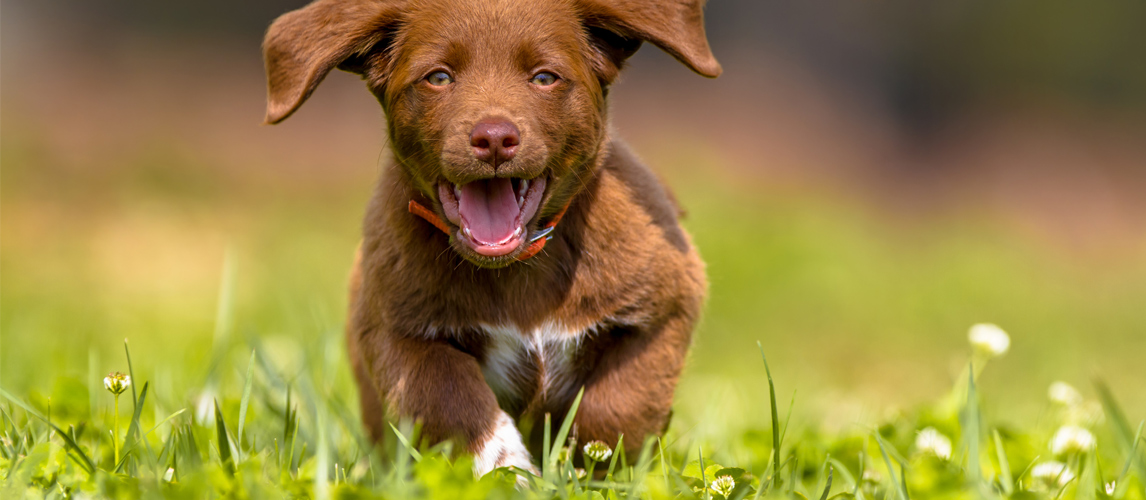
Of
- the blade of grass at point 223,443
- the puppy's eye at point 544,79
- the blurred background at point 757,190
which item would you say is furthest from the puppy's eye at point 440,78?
the blurred background at point 757,190

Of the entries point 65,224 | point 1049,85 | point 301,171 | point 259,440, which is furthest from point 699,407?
point 1049,85

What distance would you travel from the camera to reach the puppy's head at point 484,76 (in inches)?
117

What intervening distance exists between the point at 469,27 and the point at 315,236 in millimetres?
6132

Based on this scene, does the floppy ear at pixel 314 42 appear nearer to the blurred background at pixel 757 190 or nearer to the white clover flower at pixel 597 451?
the white clover flower at pixel 597 451

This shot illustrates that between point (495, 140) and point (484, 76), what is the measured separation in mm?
276

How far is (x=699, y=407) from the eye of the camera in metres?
5.33

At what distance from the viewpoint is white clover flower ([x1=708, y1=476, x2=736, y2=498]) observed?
267 cm

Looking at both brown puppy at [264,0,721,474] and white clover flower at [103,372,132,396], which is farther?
brown puppy at [264,0,721,474]

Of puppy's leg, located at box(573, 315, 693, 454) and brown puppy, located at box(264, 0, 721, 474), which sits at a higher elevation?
brown puppy, located at box(264, 0, 721, 474)

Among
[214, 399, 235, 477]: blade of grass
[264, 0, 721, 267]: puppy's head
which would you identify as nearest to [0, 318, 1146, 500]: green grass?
[214, 399, 235, 477]: blade of grass

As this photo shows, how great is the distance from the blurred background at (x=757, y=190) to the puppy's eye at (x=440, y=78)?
154 cm

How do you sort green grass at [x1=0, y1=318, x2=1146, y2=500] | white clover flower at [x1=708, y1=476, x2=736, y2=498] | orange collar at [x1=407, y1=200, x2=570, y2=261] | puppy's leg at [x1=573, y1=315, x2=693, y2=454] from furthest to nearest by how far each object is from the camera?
puppy's leg at [x1=573, y1=315, x2=693, y2=454] < orange collar at [x1=407, y1=200, x2=570, y2=261] < white clover flower at [x1=708, y1=476, x2=736, y2=498] < green grass at [x1=0, y1=318, x2=1146, y2=500]

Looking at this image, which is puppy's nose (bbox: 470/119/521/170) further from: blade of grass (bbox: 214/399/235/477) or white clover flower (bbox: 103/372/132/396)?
white clover flower (bbox: 103/372/132/396)

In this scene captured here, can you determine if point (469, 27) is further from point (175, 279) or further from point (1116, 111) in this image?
point (1116, 111)
